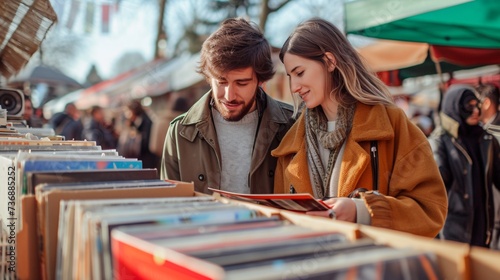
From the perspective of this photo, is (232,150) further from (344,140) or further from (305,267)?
(305,267)

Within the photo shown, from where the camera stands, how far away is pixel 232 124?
7.50 feet

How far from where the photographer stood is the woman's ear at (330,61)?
194cm

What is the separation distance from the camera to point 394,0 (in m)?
4.12

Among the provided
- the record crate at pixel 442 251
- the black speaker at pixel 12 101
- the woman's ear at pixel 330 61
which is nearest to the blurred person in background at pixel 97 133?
the black speaker at pixel 12 101

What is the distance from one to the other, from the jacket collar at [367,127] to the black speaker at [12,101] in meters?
1.71

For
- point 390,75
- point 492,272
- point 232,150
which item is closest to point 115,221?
point 492,272

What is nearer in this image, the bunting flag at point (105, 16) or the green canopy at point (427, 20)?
the green canopy at point (427, 20)

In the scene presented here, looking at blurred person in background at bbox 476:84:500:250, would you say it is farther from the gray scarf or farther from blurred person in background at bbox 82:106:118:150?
blurred person in background at bbox 82:106:118:150

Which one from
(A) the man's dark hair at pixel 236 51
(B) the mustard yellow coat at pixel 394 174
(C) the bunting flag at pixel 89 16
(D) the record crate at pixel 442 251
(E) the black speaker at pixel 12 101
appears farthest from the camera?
(C) the bunting flag at pixel 89 16

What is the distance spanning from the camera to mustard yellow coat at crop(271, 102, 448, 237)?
167cm

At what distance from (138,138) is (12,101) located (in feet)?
12.4

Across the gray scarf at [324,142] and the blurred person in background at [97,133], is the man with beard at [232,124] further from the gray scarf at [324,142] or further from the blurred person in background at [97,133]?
the blurred person in background at [97,133]

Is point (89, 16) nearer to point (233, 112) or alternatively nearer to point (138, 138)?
point (138, 138)

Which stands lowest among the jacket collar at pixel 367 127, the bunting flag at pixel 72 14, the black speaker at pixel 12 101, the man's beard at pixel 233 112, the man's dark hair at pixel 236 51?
the jacket collar at pixel 367 127
